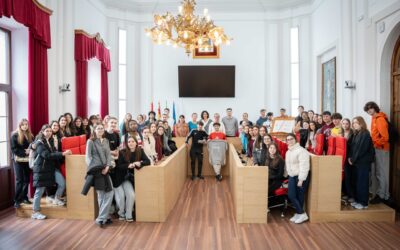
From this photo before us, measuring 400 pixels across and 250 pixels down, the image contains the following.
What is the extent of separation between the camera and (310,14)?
1062cm

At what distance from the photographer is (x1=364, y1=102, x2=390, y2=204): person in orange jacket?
17.7 feet

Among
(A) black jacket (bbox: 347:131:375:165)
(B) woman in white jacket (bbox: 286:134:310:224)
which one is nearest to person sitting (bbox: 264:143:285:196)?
(B) woman in white jacket (bbox: 286:134:310:224)

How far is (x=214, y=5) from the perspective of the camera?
1123 cm

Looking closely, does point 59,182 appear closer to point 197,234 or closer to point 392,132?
point 197,234

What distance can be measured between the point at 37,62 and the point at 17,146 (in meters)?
1.77

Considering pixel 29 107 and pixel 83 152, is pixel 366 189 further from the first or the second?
pixel 29 107

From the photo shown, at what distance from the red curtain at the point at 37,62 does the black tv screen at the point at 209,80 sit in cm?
565

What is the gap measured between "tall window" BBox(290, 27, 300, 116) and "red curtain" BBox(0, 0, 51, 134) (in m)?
7.87

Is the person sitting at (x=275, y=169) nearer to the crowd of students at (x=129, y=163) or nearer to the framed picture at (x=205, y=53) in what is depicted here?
the crowd of students at (x=129, y=163)

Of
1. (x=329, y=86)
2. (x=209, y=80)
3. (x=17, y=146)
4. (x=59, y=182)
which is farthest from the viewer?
(x=209, y=80)

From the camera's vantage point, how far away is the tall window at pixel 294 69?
1108cm

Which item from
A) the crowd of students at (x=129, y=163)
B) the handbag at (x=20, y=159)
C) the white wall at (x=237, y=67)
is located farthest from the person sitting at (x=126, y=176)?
the white wall at (x=237, y=67)

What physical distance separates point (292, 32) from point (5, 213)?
32.3ft

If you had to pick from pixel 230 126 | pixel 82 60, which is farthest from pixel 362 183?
pixel 82 60
